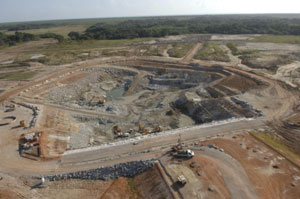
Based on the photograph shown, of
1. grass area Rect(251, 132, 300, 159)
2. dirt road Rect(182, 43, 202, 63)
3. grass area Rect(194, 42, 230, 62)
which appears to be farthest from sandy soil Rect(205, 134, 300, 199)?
grass area Rect(194, 42, 230, 62)

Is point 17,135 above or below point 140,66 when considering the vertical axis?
below

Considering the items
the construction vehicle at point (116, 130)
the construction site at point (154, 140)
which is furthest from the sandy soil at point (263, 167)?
the construction vehicle at point (116, 130)

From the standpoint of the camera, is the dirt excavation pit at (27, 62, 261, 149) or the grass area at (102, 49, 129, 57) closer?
the dirt excavation pit at (27, 62, 261, 149)

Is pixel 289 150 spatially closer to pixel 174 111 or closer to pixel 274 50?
pixel 174 111

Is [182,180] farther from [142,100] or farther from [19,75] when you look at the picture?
[19,75]

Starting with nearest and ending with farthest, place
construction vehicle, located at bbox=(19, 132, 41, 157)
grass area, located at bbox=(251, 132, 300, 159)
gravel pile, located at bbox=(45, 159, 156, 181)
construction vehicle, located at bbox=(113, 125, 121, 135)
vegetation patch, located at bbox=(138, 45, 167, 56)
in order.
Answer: gravel pile, located at bbox=(45, 159, 156, 181)
grass area, located at bbox=(251, 132, 300, 159)
construction vehicle, located at bbox=(19, 132, 41, 157)
construction vehicle, located at bbox=(113, 125, 121, 135)
vegetation patch, located at bbox=(138, 45, 167, 56)

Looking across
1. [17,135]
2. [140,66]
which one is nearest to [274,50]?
[140,66]

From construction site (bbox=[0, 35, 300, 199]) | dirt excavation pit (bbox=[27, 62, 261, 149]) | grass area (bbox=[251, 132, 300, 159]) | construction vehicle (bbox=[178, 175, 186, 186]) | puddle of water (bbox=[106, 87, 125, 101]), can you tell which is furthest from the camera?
puddle of water (bbox=[106, 87, 125, 101])

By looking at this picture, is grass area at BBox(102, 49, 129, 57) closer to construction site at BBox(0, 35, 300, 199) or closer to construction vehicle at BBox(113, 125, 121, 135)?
construction site at BBox(0, 35, 300, 199)

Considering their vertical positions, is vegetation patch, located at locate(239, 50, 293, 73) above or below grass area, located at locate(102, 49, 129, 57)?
below
